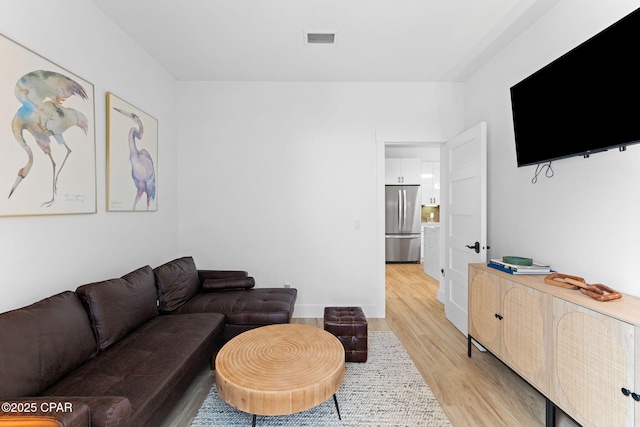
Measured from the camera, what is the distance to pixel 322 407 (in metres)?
1.95

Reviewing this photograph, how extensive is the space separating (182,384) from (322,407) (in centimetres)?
90

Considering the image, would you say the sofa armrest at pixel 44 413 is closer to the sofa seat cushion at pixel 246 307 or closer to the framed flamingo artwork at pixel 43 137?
the framed flamingo artwork at pixel 43 137

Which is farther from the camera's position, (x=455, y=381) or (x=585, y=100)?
(x=455, y=381)

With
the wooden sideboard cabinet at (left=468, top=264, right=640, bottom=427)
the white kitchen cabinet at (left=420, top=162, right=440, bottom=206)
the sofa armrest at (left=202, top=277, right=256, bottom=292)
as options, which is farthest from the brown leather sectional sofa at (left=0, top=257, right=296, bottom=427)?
the white kitchen cabinet at (left=420, top=162, right=440, bottom=206)

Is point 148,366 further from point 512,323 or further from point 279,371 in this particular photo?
point 512,323

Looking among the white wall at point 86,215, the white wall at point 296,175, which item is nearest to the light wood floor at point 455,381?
the white wall at point 296,175

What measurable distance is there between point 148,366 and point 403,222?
632 centimetres

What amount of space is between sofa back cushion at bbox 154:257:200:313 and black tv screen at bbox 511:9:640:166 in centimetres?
317

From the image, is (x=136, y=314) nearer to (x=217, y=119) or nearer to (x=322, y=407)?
(x=322, y=407)

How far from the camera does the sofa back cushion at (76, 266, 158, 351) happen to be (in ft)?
5.96

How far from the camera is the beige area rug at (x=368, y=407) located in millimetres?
1821

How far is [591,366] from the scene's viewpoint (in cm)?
146

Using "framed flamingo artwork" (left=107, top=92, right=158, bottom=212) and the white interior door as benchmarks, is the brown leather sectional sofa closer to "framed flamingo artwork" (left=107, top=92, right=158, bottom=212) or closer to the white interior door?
"framed flamingo artwork" (left=107, top=92, right=158, bottom=212)

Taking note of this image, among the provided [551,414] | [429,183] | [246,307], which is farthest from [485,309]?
[429,183]
